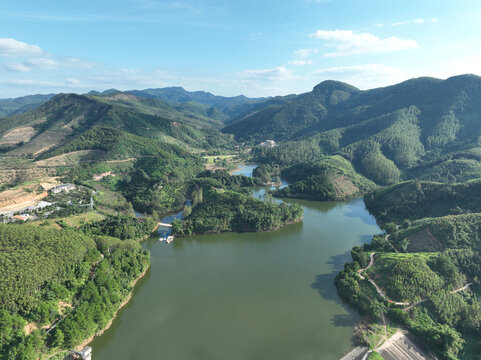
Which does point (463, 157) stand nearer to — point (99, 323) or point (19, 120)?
point (99, 323)

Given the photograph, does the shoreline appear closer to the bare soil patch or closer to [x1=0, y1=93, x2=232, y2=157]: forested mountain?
[x1=0, y1=93, x2=232, y2=157]: forested mountain

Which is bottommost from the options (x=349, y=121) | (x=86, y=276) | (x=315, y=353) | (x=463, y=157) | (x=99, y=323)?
(x=315, y=353)

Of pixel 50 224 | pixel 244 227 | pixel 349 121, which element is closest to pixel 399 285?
pixel 244 227

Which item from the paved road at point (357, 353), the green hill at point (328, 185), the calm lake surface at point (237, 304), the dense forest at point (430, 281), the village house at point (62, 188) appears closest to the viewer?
the paved road at point (357, 353)

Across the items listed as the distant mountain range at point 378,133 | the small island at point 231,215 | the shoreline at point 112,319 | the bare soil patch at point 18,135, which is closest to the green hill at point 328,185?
the distant mountain range at point 378,133

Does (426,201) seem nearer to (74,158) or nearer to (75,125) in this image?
(74,158)

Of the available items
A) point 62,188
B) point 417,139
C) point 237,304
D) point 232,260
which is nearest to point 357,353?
point 237,304

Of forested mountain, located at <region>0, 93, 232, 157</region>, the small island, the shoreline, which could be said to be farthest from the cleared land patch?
the shoreline

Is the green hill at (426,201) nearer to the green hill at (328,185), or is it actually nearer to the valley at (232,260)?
the valley at (232,260)
